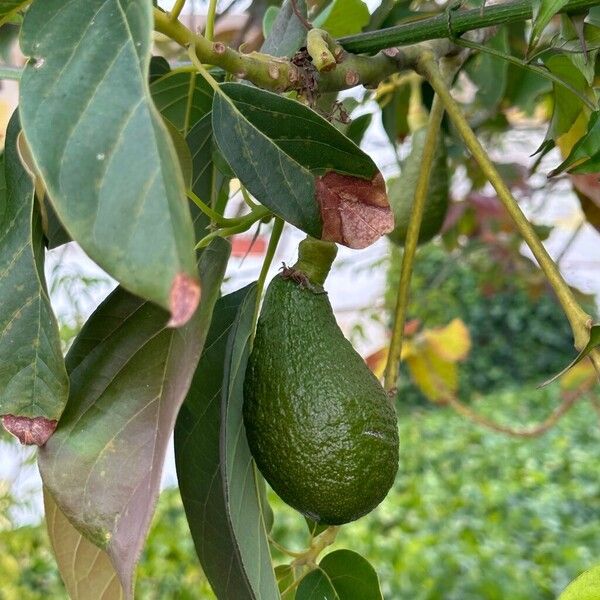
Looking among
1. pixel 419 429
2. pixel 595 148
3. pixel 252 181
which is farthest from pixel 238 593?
pixel 419 429

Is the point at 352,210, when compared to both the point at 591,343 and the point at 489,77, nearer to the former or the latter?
the point at 591,343

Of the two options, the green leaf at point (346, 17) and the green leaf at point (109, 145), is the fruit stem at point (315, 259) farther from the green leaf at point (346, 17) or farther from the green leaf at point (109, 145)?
the green leaf at point (346, 17)

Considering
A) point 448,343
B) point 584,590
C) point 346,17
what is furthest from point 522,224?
point 448,343

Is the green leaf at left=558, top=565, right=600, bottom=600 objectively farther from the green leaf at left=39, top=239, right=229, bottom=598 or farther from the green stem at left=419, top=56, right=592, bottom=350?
the green leaf at left=39, top=239, right=229, bottom=598

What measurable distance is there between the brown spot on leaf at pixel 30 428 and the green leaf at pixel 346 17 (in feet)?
1.86

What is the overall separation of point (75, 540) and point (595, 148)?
464 mm

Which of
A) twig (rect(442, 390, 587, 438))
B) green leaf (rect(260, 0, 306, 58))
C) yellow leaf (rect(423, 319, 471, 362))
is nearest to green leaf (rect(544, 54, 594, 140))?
green leaf (rect(260, 0, 306, 58))

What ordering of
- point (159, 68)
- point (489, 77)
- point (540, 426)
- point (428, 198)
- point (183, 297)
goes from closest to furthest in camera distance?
point (183, 297) → point (159, 68) → point (428, 198) → point (489, 77) → point (540, 426)

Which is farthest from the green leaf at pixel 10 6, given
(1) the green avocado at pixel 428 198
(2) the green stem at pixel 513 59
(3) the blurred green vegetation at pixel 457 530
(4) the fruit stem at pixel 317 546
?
(3) the blurred green vegetation at pixel 457 530

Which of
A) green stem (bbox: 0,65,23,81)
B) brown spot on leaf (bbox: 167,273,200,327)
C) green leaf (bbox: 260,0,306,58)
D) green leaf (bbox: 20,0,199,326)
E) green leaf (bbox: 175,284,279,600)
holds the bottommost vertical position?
green leaf (bbox: 175,284,279,600)

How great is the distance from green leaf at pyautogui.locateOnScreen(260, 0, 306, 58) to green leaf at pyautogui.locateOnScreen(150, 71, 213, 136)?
0.06 m

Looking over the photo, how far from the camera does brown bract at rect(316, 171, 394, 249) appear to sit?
529mm

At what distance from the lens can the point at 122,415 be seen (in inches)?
20.1

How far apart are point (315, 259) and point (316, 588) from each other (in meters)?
0.27
